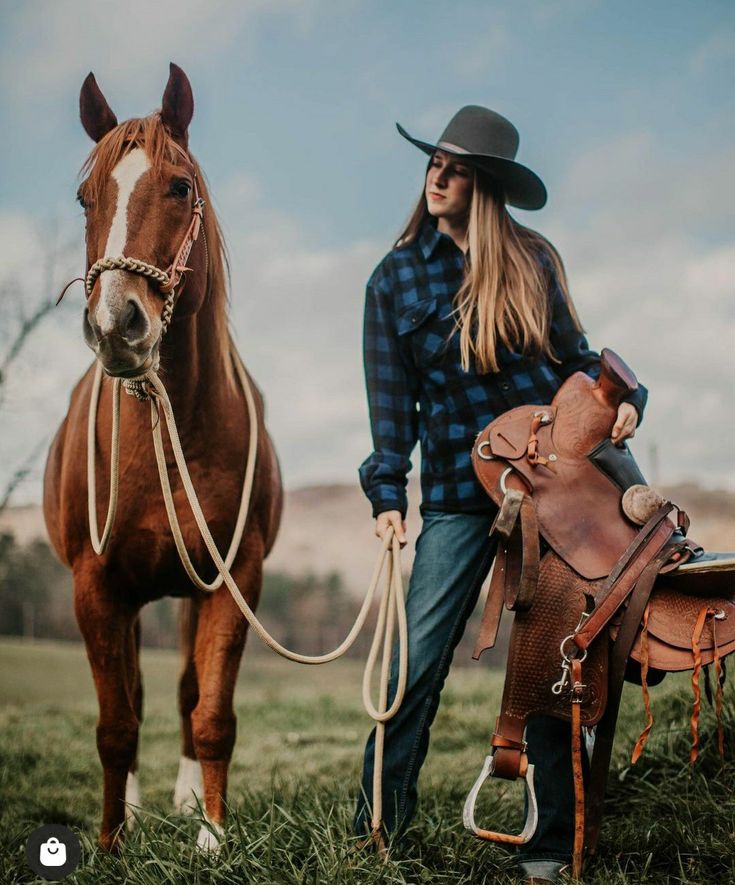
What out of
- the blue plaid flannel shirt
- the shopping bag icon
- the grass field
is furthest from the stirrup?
the shopping bag icon

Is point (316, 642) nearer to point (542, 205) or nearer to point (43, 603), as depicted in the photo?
point (43, 603)

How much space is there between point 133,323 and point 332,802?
1656 mm

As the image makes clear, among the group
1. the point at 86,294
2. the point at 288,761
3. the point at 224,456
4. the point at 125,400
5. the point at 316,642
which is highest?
the point at 86,294

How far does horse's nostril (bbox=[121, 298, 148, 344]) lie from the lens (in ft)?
6.95

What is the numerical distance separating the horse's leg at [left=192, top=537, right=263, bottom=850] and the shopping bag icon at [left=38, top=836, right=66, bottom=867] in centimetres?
42

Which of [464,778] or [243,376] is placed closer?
[243,376]

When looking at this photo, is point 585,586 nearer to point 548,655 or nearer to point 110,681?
point 548,655

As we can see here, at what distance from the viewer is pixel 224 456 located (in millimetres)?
2820

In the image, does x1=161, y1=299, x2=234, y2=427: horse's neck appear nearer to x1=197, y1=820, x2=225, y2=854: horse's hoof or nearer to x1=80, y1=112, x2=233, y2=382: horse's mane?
x1=80, y1=112, x2=233, y2=382: horse's mane

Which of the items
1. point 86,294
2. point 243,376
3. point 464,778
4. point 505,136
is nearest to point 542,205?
point 505,136

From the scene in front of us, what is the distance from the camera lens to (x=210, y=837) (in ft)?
8.21

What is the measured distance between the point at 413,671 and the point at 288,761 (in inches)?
95.5

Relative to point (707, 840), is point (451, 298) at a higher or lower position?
higher

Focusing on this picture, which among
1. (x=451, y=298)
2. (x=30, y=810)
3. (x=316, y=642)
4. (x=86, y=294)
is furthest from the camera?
(x=316, y=642)
